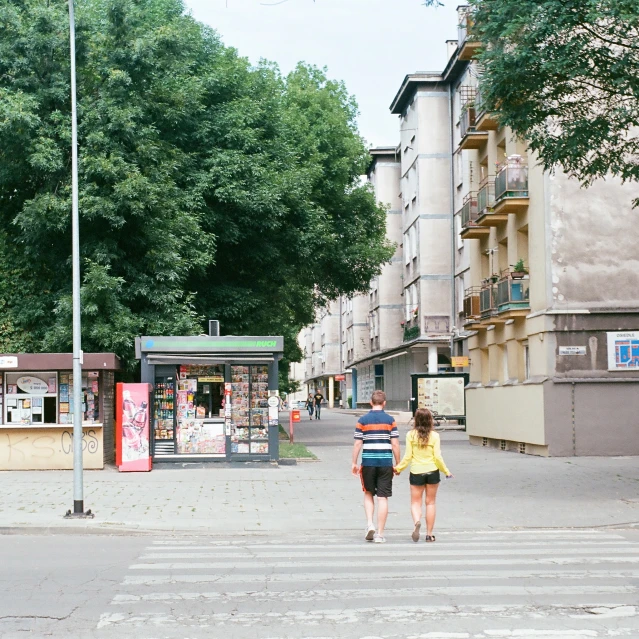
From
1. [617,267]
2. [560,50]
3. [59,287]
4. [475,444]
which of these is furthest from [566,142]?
[475,444]

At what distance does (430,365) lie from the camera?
5428cm

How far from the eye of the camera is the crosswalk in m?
7.10

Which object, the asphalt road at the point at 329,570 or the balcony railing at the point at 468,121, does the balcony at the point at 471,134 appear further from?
the asphalt road at the point at 329,570

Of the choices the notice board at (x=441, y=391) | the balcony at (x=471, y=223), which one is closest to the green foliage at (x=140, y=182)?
the balcony at (x=471, y=223)

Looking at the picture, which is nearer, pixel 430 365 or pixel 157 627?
pixel 157 627

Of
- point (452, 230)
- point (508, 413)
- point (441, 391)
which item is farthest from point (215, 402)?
point (452, 230)

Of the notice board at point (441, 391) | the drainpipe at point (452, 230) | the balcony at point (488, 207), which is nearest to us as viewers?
the balcony at point (488, 207)

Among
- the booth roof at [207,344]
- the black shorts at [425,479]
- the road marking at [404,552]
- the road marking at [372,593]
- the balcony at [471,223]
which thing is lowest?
the road marking at [404,552]

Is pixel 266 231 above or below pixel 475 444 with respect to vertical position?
above

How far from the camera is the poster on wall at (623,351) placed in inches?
981

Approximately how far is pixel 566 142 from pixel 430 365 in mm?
37922

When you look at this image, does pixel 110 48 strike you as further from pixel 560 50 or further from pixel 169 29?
pixel 560 50

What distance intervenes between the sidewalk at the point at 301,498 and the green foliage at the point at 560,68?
590cm

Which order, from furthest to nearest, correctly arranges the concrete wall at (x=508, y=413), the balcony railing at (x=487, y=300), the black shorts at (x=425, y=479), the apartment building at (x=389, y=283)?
1. the apartment building at (x=389, y=283)
2. the balcony railing at (x=487, y=300)
3. the concrete wall at (x=508, y=413)
4. the black shorts at (x=425, y=479)
